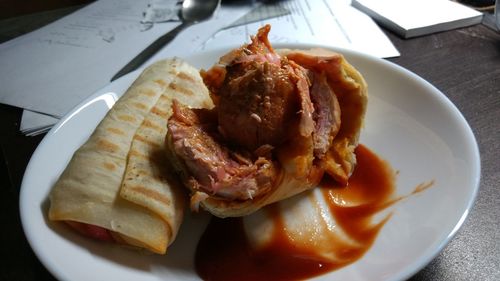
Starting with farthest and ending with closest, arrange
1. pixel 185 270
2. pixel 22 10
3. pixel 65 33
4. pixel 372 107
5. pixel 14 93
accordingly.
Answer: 1. pixel 22 10
2. pixel 65 33
3. pixel 14 93
4. pixel 372 107
5. pixel 185 270

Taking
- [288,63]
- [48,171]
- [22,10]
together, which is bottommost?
[22,10]

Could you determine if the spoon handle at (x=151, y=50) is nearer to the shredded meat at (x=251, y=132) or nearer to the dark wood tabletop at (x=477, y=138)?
the dark wood tabletop at (x=477, y=138)

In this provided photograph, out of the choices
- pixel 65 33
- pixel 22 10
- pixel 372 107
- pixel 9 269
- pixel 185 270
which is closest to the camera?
pixel 185 270

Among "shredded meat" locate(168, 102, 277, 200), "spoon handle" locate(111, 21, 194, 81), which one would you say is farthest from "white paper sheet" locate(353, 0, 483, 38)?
"shredded meat" locate(168, 102, 277, 200)

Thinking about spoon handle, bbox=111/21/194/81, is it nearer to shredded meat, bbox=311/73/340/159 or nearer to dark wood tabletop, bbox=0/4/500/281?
dark wood tabletop, bbox=0/4/500/281

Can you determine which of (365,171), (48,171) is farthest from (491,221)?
(48,171)

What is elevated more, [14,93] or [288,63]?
[288,63]

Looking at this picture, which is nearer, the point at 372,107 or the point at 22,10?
the point at 372,107

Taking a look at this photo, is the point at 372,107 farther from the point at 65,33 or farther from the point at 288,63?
the point at 65,33
